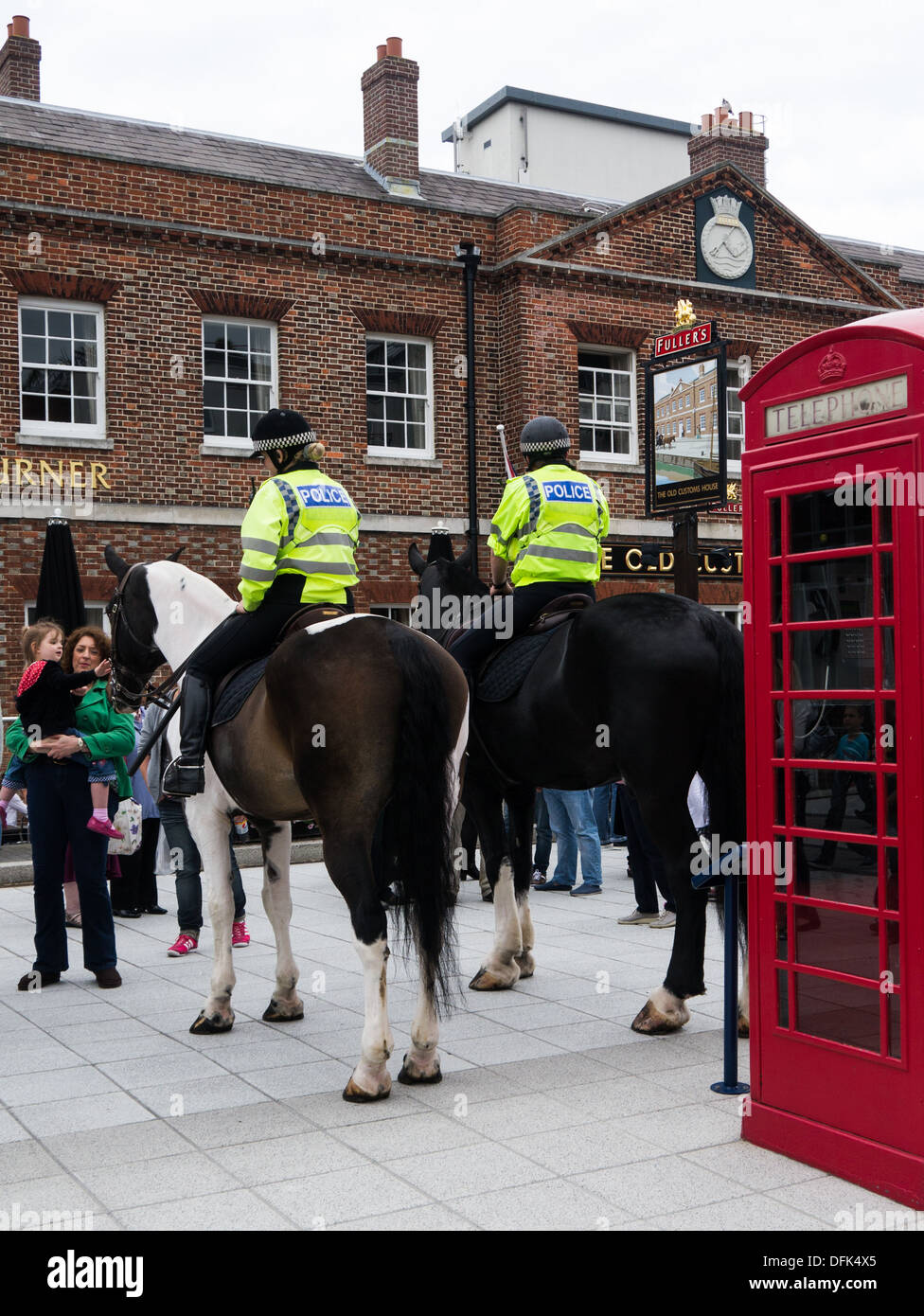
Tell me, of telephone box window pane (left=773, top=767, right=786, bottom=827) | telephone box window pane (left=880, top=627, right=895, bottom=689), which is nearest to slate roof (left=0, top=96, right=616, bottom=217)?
telephone box window pane (left=773, top=767, right=786, bottom=827)

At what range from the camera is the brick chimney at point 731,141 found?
77.5 feet

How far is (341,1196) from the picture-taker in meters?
4.12

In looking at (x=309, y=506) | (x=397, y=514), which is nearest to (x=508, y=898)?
(x=309, y=506)

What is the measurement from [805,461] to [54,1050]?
4327 millimetres

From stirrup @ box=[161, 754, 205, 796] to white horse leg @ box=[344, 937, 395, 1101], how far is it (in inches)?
49.7

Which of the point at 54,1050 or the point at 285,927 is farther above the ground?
the point at 285,927

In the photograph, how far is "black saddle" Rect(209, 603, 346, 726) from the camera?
588 centimetres

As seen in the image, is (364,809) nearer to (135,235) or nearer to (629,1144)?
(629,1144)

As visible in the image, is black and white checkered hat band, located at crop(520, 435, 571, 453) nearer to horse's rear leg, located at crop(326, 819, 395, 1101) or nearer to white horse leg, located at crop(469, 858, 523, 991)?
white horse leg, located at crop(469, 858, 523, 991)

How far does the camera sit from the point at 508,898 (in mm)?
7074

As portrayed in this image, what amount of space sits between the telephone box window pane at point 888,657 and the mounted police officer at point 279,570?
8.71 feet

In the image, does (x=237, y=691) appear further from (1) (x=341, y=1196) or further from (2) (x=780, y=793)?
(2) (x=780, y=793)

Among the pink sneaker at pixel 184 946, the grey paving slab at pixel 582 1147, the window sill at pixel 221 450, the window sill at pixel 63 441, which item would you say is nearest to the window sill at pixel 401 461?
the window sill at pixel 221 450

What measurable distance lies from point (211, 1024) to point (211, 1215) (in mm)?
2336
